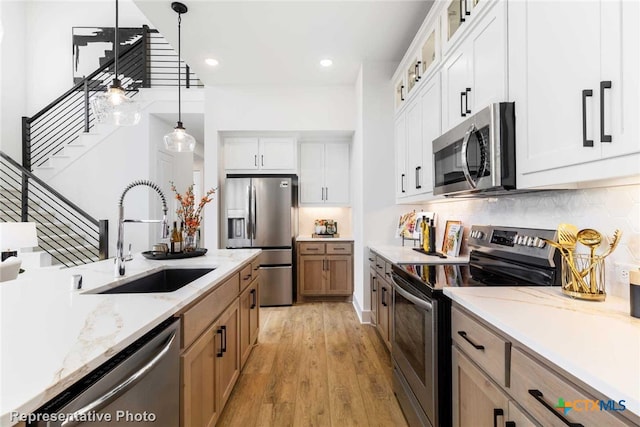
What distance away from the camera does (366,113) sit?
3572 millimetres

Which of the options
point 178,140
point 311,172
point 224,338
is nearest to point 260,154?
point 311,172

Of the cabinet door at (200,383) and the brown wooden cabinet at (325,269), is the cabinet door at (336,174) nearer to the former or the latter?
the brown wooden cabinet at (325,269)

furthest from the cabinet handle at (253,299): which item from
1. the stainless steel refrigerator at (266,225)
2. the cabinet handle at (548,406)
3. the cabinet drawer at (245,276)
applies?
the cabinet handle at (548,406)

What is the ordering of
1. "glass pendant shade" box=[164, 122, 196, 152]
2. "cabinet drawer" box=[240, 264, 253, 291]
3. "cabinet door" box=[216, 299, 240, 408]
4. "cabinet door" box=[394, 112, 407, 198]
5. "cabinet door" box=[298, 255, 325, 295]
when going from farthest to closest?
"cabinet door" box=[298, 255, 325, 295]
"cabinet door" box=[394, 112, 407, 198]
"glass pendant shade" box=[164, 122, 196, 152]
"cabinet drawer" box=[240, 264, 253, 291]
"cabinet door" box=[216, 299, 240, 408]

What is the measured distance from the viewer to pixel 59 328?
2.84 ft

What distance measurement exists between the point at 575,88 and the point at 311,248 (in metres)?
3.65

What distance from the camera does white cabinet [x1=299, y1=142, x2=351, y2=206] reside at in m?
4.80

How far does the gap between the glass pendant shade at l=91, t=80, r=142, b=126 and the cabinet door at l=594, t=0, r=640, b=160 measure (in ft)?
8.77

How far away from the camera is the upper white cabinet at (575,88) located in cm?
87

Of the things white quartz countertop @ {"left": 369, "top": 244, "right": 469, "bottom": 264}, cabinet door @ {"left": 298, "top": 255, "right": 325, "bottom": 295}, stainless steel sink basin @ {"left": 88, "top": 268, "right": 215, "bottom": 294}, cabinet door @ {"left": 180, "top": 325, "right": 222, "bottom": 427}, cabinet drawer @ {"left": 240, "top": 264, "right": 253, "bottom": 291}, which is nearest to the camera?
cabinet door @ {"left": 180, "top": 325, "right": 222, "bottom": 427}

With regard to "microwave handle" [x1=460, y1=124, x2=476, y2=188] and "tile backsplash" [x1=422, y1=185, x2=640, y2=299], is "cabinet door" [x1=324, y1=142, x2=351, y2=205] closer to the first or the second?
"tile backsplash" [x1=422, y1=185, x2=640, y2=299]

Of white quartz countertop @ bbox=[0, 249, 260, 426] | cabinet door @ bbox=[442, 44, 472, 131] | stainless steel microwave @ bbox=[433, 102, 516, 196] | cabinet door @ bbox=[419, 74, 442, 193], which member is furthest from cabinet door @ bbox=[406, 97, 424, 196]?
white quartz countertop @ bbox=[0, 249, 260, 426]

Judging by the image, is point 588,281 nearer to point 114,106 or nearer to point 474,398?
point 474,398

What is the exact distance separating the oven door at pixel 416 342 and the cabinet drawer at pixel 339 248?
7.63 ft
